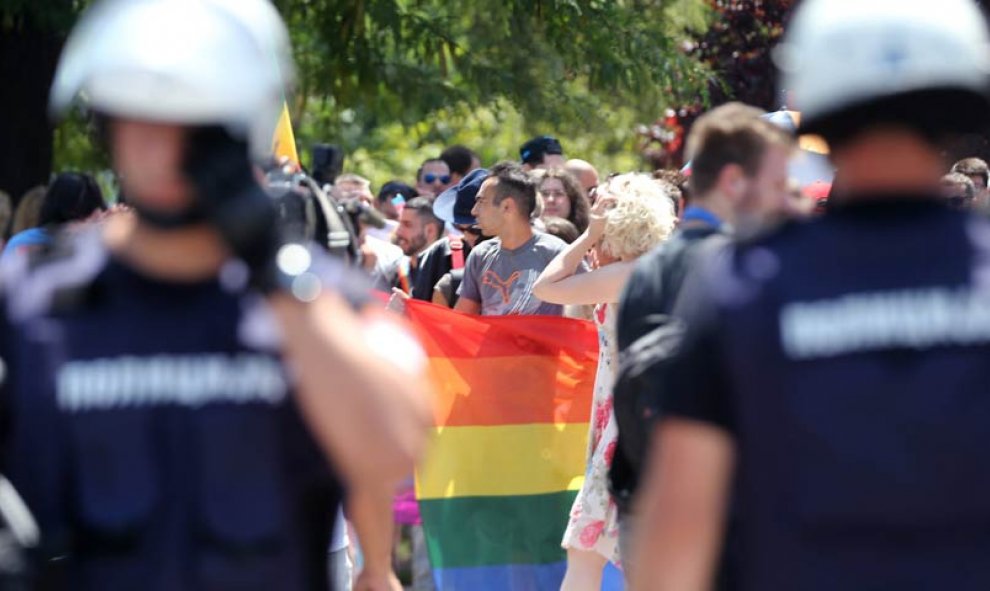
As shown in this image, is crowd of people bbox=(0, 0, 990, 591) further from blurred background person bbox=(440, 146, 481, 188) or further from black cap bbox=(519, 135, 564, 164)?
blurred background person bbox=(440, 146, 481, 188)

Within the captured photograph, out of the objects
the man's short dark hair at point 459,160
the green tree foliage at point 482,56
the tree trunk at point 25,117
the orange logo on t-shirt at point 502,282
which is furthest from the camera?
the tree trunk at point 25,117

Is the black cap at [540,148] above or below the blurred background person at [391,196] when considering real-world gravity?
above

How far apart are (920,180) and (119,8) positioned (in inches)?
51.6

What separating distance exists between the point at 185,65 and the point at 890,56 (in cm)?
111

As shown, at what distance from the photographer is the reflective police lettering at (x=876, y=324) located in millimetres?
2867

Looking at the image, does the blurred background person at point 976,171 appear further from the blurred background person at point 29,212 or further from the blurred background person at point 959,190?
the blurred background person at point 29,212

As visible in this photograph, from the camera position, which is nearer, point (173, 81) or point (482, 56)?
point (173, 81)

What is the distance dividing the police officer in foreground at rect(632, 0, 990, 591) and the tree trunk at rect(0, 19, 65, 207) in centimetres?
1177

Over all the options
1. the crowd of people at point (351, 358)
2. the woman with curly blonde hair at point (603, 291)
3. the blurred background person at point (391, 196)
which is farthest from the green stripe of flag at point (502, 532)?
A: the crowd of people at point (351, 358)

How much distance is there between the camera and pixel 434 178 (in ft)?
41.7

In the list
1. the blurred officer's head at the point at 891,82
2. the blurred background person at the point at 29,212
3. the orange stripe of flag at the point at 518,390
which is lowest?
the orange stripe of flag at the point at 518,390

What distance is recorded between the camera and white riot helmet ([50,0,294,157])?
2.80m

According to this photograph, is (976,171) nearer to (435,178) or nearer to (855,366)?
(435,178)

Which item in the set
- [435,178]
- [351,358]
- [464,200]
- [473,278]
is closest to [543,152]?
[435,178]
